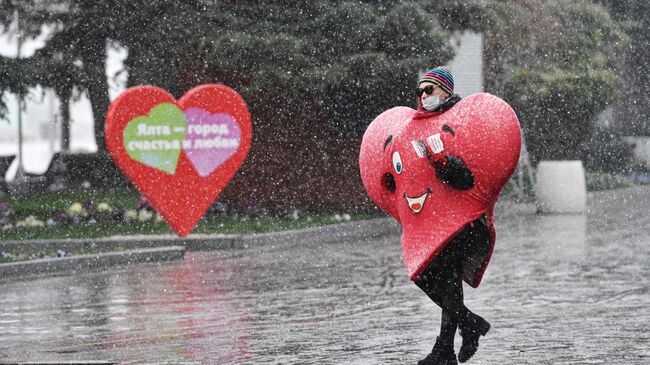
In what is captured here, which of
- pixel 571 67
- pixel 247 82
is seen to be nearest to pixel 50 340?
pixel 247 82

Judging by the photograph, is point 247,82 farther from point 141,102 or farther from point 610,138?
point 610,138

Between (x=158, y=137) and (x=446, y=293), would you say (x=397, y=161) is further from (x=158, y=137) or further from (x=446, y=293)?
(x=158, y=137)

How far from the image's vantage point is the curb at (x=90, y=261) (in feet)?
51.3

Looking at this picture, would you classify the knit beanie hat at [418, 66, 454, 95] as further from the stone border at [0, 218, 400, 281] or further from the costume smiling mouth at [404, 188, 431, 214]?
the stone border at [0, 218, 400, 281]

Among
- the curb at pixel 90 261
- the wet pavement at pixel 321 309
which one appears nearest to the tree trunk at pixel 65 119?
the curb at pixel 90 261

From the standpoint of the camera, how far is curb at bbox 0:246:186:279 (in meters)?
15.6

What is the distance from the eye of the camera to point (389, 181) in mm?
8461

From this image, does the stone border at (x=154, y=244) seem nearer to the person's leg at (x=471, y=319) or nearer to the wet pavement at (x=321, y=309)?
the wet pavement at (x=321, y=309)

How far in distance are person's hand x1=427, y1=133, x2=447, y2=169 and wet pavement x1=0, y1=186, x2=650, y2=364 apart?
58.3 inches

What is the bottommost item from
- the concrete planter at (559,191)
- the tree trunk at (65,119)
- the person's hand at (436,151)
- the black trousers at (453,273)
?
the tree trunk at (65,119)

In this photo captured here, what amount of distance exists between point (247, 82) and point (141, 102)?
6178mm

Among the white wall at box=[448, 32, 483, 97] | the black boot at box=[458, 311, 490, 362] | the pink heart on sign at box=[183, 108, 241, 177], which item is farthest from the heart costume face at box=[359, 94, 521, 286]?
the white wall at box=[448, 32, 483, 97]

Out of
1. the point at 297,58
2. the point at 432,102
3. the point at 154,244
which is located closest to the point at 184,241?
the point at 154,244

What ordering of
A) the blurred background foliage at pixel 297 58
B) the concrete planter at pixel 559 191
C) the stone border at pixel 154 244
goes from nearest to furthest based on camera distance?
the stone border at pixel 154 244
the blurred background foliage at pixel 297 58
the concrete planter at pixel 559 191
